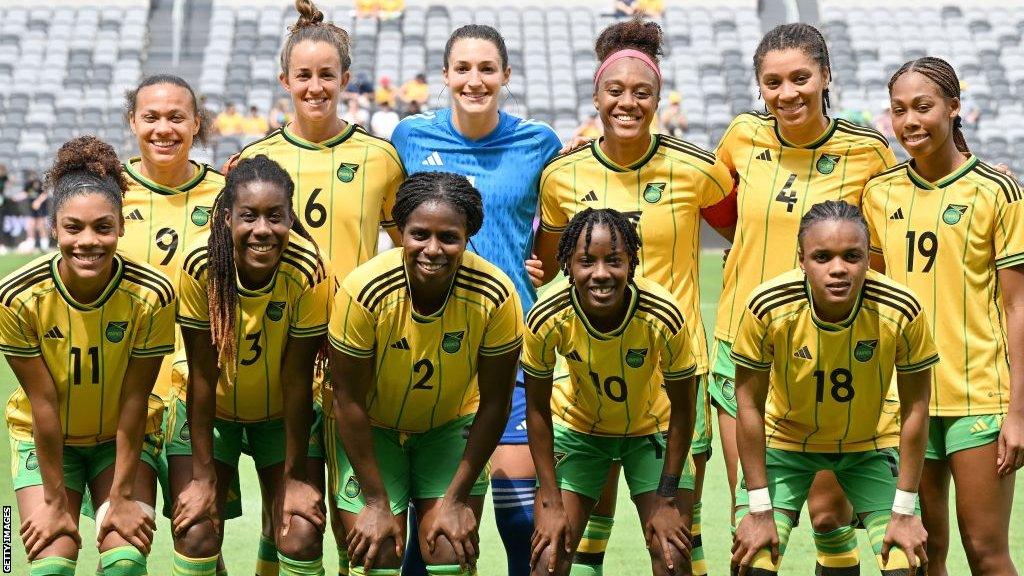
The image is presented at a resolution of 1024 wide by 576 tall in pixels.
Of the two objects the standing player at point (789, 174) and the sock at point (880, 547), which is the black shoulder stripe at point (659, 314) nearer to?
the standing player at point (789, 174)

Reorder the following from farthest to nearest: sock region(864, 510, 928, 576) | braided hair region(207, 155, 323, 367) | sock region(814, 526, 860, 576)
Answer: sock region(814, 526, 860, 576) → braided hair region(207, 155, 323, 367) → sock region(864, 510, 928, 576)

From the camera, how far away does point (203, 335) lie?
4.59 m

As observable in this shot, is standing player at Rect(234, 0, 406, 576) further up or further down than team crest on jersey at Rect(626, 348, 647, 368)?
further up

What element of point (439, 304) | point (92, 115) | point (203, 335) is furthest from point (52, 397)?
point (92, 115)

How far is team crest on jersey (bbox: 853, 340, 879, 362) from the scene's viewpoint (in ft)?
14.9

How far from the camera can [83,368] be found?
4602 mm

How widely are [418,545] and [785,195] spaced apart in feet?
6.40

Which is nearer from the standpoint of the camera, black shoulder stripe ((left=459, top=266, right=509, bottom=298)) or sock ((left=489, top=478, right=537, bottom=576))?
black shoulder stripe ((left=459, top=266, right=509, bottom=298))

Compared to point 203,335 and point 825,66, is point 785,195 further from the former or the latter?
point 203,335

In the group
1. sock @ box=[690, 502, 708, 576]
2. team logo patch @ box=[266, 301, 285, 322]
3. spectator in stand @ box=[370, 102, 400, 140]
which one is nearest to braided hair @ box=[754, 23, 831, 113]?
sock @ box=[690, 502, 708, 576]

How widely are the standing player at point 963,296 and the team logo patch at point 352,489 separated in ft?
6.76

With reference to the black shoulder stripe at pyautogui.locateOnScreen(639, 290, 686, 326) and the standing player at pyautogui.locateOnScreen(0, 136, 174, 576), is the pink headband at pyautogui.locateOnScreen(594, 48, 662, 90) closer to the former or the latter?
the black shoulder stripe at pyautogui.locateOnScreen(639, 290, 686, 326)

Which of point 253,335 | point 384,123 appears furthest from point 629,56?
point 384,123

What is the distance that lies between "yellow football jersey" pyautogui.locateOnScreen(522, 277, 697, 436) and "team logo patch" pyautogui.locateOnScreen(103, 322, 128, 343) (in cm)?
139
